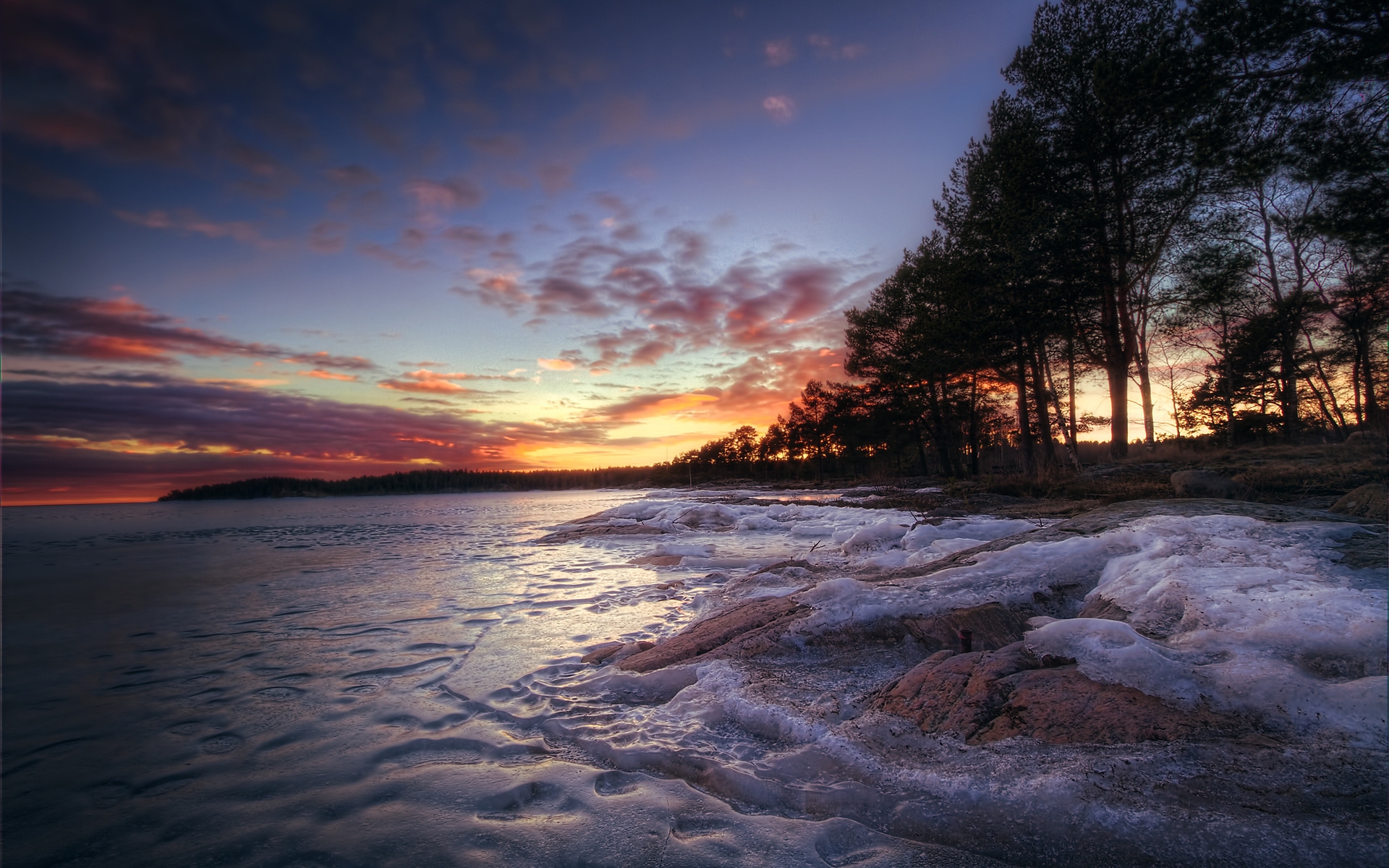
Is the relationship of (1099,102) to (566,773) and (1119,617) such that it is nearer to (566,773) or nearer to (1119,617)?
(1119,617)

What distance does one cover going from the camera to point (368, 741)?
10.1 feet

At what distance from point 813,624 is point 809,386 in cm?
5096

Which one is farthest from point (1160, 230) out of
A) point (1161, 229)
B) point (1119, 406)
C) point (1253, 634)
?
point (1253, 634)

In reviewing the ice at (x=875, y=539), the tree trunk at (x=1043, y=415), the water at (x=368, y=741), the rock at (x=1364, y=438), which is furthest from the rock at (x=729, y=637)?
the rock at (x=1364, y=438)

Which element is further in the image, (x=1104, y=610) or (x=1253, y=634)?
(x=1104, y=610)

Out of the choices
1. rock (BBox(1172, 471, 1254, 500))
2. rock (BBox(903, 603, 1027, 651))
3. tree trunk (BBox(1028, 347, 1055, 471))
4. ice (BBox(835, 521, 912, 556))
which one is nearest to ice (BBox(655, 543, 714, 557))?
ice (BBox(835, 521, 912, 556))

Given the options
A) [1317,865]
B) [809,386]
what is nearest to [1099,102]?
[1317,865]

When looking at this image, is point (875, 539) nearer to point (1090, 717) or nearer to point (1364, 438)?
point (1090, 717)

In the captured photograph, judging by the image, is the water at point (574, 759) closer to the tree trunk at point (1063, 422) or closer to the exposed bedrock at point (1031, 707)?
the exposed bedrock at point (1031, 707)

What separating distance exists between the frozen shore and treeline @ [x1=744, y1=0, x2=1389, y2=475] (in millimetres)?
8282

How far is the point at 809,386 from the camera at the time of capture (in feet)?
176

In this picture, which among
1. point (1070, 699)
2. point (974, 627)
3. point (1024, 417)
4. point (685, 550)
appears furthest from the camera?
point (1024, 417)

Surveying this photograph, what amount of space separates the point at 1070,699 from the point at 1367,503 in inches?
218

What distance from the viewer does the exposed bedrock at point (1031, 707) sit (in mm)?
2363
